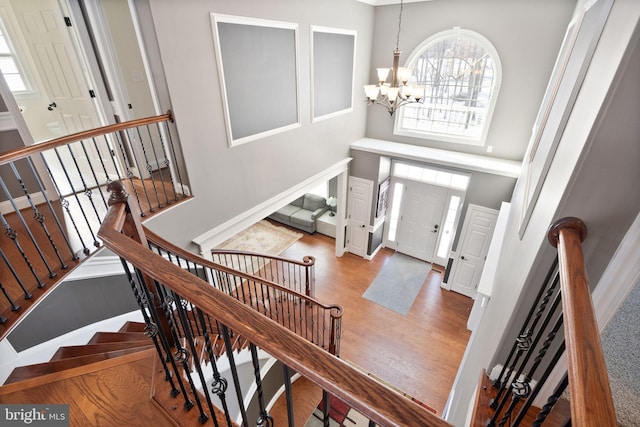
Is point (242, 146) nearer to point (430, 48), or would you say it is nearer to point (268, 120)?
point (268, 120)

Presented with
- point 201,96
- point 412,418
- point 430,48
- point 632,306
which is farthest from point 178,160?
point 430,48

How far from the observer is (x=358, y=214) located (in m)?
6.73

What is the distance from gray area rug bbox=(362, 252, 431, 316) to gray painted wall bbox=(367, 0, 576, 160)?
2.74m

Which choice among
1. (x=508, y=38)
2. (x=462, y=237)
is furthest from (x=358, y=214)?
(x=508, y=38)

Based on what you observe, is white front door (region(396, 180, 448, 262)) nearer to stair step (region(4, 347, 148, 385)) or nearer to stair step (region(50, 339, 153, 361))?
stair step (region(50, 339, 153, 361))

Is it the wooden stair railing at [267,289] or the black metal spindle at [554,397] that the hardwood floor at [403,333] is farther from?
the black metal spindle at [554,397]

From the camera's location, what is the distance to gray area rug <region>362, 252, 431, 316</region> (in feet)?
19.0

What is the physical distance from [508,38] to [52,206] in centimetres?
638

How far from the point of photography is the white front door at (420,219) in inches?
244

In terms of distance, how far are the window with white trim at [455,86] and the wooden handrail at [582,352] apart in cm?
445

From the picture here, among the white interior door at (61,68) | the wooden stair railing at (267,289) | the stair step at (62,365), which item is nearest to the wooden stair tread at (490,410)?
the wooden stair railing at (267,289)

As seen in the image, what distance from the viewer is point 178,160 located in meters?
3.28

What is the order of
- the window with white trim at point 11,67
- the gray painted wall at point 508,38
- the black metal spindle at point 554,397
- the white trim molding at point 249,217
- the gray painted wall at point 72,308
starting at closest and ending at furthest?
the black metal spindle at point 554,397, the gray painted wall at point 72,308, the white trim molding at point 249,217, the gray painted wall at point 508,38, the window with white trim at point 11,67

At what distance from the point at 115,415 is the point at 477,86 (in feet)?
19.7
